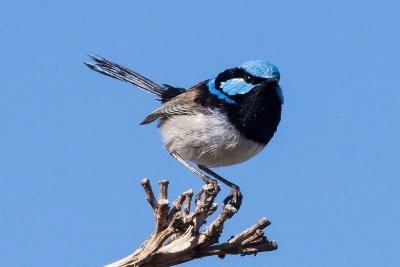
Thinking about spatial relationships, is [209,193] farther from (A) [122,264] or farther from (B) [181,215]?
(A) [122,264]

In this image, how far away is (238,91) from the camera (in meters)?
6.13

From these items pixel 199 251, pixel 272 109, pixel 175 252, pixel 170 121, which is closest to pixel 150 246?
pixel 175 252

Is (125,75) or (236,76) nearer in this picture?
(236,76)

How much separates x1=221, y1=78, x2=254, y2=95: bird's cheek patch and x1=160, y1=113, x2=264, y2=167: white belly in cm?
23

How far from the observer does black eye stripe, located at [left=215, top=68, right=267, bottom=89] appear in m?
6.06

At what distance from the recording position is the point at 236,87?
6.16m

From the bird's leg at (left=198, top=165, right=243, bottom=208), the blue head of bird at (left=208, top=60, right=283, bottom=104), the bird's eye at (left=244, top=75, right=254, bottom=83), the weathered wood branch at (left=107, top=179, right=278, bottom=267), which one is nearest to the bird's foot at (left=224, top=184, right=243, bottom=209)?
the bird's leg at (left=198, top=165, right=243, bottom=208)

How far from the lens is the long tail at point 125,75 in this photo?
791 centimetres

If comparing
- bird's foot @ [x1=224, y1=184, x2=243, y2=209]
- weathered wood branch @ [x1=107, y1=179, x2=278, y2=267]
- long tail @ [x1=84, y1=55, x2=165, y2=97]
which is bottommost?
weathered wood branch @ [x1=107, y1=179, x2=278, y2=267]

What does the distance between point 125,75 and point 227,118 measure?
2278 mm

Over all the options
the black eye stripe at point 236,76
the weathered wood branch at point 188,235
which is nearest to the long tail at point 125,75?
the black eye stripe at point 236,76

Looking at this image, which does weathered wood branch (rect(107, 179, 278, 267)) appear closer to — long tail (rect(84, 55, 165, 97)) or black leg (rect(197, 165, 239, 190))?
→ black leg (rect(197, 165, 239, 190))

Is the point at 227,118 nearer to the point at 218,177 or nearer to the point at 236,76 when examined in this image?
the point at 236,76

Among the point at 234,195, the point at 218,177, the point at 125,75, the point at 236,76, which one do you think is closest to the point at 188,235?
the point at 234,195
